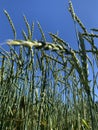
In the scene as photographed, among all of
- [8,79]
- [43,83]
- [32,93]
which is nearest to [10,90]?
[8,79]

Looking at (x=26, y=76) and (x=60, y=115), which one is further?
(x=60, y=115)

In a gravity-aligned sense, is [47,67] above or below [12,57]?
below

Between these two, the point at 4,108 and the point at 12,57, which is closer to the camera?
the point at 4,108

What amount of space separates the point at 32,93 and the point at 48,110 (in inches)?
9.2

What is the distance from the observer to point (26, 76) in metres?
1.74

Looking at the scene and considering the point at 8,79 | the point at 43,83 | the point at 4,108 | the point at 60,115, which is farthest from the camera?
the point at 60,115

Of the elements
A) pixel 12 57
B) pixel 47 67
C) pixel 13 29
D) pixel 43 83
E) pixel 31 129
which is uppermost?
pixel 13 29

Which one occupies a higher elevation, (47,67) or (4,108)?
(47,67)

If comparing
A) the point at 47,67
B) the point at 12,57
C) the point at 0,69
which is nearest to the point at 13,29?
the point at 12,57

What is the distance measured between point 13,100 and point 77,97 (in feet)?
1.42

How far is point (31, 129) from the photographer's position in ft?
5.21

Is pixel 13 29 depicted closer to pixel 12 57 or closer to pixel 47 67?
pixel 12 57

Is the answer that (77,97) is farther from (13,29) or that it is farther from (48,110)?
(13,29)

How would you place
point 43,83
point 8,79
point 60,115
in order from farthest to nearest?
point 60,115 → point 8,79 → point 43,83
